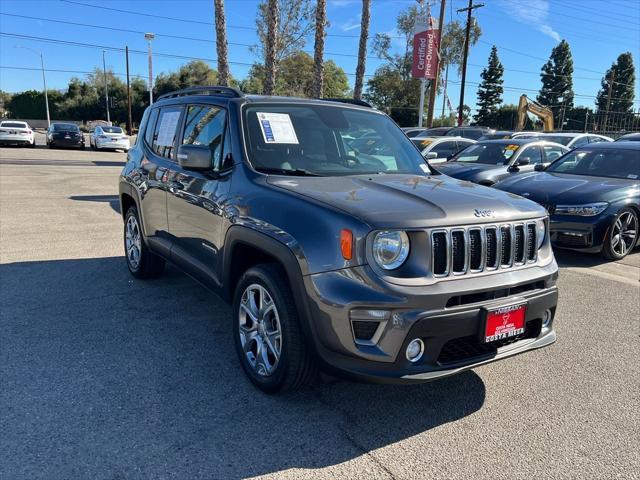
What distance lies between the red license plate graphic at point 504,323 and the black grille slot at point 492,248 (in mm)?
267

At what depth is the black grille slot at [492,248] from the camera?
9.82 ft

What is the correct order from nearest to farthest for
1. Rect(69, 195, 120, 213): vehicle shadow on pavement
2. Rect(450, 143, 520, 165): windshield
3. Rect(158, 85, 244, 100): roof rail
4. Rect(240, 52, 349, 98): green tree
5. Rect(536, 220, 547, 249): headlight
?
Rect(536, 220, 547, 249): headlight < Rect(158, 85, 244, 100): roof rail < Rect(450, 143, 520, 165): windshield < Rect(69, 195, 120, 213): vehicle shadow on pavement < Rect(240, 52, 349, 98): green tree

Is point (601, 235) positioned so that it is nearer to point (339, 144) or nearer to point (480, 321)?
point (339, 144)

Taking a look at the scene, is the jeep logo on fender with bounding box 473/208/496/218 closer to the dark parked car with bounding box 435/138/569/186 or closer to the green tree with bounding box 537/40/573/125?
the dark parked car with bounding box 435/138/569/186

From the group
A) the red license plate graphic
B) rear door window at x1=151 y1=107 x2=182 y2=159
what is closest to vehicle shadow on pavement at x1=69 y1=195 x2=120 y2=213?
rear door window at x1=151 y1=107 x2=182 y2=159

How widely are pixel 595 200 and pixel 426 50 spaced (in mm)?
24435

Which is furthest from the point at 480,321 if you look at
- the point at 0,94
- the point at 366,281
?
the point at 0,94

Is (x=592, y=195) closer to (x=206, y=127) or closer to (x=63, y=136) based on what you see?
(x=206, y=127)

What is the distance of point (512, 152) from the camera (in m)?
10.9

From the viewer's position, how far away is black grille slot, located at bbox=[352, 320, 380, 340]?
8.78 ft

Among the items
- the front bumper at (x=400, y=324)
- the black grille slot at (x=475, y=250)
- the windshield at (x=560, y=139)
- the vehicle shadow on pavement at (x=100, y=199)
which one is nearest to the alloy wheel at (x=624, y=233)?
the black grille slot at (x=475, y=250)

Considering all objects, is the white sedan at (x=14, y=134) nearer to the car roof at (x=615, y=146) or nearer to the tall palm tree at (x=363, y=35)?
the tall palm tree at (x=363, y=35)

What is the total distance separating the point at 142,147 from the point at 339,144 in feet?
8.17

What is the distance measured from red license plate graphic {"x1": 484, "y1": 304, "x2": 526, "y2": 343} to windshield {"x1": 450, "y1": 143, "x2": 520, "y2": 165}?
27.7 feet
